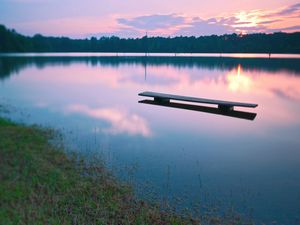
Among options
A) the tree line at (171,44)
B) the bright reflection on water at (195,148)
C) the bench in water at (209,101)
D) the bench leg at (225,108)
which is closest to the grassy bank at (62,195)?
the bright reflection on water at (195,148)

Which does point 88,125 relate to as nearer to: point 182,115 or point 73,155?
point 73,155

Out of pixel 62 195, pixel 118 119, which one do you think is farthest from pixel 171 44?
pixel 62 195

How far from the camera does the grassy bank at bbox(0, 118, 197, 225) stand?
473cm

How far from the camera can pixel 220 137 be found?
10.7 m

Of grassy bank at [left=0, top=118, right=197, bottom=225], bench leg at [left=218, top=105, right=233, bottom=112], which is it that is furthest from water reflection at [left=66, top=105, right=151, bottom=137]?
grassy bank at [left=0, top=118, right=197, bottom=225]

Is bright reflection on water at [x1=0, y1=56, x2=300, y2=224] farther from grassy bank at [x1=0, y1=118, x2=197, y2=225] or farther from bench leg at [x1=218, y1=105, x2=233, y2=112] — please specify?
bench leg at [x1=218, y1=105, x2=233, y2=112]

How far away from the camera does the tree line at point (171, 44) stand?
109 metres

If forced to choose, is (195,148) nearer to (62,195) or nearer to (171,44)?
(62,195)

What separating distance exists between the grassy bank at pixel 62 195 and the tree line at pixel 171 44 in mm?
97858

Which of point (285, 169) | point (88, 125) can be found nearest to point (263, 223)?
point (285, 169)

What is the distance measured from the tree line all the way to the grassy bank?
97858 mm

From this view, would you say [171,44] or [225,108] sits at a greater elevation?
[171,44]

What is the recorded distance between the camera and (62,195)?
17.9 feet

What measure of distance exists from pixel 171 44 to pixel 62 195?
135136 millimetres
